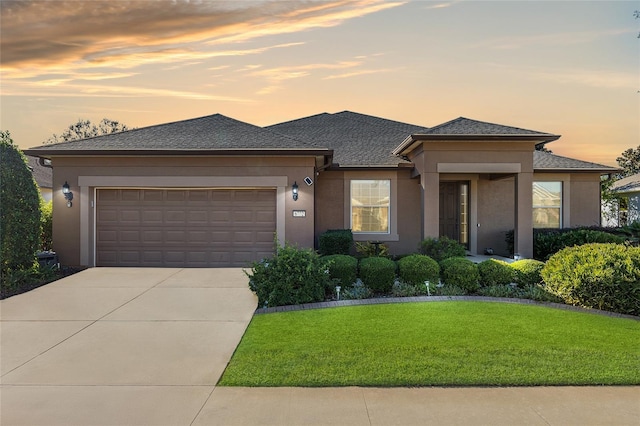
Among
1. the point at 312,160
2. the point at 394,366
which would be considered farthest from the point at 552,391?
the point at 312,160

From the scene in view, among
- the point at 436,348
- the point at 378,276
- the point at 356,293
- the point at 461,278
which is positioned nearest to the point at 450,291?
the point at 461,278

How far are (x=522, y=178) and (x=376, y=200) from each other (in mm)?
4278

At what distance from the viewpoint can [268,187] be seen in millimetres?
11758

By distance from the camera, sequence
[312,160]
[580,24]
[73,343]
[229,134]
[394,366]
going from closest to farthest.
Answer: [394,366] → [73,343] → [580,24] → [312,160] → [229,134]

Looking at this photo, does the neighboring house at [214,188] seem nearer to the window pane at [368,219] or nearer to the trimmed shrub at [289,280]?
the window pane at [368,219]

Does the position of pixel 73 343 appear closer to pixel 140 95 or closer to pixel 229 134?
pixel 229 134

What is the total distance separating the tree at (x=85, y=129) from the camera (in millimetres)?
48469

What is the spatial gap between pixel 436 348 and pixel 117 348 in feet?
13.8

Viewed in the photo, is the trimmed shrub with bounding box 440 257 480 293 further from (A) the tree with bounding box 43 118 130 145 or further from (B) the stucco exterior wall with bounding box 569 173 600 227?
(A) the tree with bounding box 43 118 130 145

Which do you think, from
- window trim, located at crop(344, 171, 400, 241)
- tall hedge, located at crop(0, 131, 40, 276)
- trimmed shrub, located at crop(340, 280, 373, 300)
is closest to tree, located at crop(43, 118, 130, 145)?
tall hedge, located at crop(0, 131, 40, 276)

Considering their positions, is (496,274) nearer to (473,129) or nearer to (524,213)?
(524,213)

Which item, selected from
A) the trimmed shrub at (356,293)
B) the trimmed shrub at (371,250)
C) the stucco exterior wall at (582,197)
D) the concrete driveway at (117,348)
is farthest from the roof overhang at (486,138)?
the concrete driveway at (117,348)

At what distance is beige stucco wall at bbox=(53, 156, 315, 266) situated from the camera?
11.7m

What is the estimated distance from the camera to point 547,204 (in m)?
14.3
